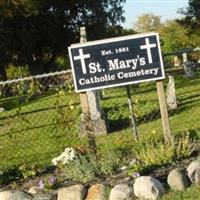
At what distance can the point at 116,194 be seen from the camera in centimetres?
785

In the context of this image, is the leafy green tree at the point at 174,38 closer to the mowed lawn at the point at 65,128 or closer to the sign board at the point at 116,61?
the mowed lawn at the point at 65,128

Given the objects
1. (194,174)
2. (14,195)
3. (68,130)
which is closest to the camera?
(194,174)

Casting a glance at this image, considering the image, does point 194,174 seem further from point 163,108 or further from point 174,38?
point 174,38

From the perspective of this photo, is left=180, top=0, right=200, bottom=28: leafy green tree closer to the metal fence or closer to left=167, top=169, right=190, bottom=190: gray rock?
the metal fence

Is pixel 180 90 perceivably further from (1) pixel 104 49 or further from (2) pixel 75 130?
(1) pixel 104 49

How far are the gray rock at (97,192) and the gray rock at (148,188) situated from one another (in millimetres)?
449

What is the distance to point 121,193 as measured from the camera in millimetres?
7875

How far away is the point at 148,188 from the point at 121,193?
1.20 feet

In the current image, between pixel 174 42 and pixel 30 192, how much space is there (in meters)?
71.3

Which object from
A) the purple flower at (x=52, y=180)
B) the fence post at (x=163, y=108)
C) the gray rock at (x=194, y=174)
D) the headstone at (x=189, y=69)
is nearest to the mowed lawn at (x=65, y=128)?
the fence post at (x=163, y=108)

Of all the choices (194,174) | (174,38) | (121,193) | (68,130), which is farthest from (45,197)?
(174,38)

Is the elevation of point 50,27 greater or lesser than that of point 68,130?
greater

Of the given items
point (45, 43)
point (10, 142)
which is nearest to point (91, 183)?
point (10, 142)

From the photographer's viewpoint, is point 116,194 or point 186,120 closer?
point 116,194
